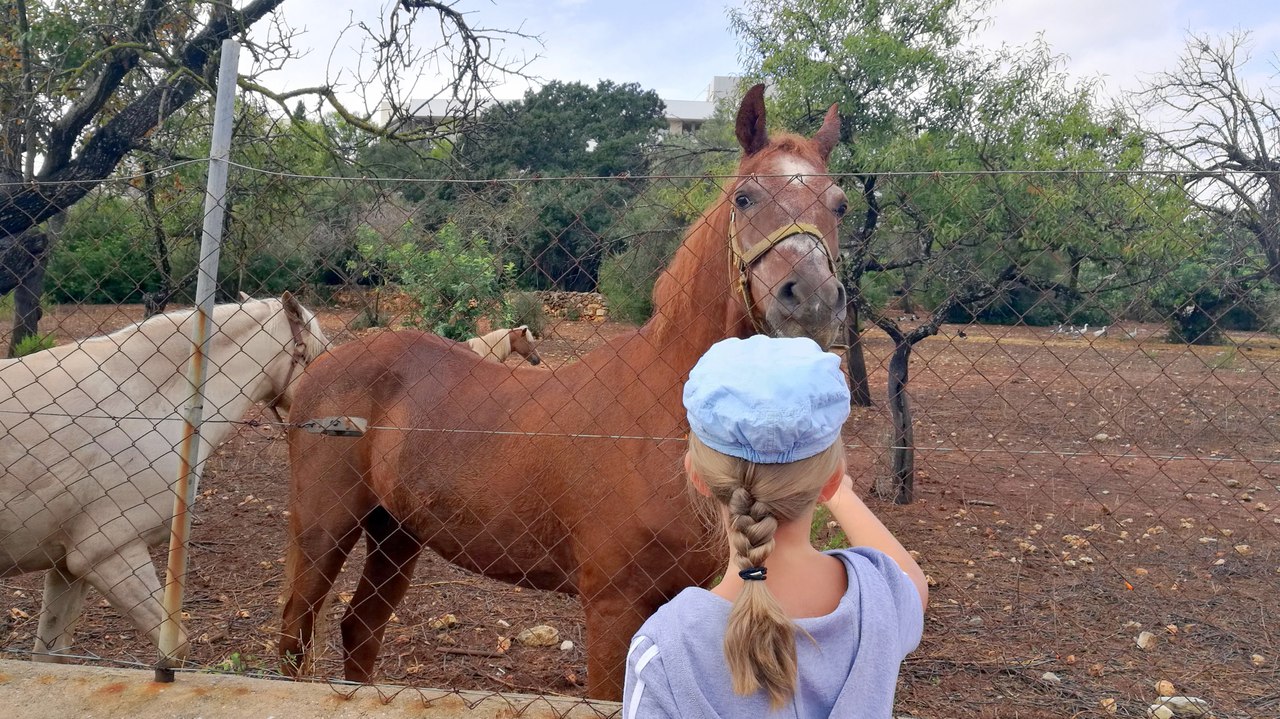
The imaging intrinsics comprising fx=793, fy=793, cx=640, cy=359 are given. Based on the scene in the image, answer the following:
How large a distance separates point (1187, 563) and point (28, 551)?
6762 millimetres

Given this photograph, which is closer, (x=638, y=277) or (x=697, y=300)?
(x=697, y=300)

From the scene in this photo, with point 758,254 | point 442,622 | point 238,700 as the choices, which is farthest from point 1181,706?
point 238,700

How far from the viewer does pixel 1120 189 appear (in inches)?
214

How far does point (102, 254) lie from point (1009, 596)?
6249 millimetres

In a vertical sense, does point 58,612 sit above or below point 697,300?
below

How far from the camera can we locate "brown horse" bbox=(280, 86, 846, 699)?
2.69m

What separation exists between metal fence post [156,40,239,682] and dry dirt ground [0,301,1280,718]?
1.83ft

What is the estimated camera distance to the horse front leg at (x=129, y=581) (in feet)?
11.9

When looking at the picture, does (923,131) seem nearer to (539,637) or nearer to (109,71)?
(539,637)

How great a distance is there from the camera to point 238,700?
2.82 metres

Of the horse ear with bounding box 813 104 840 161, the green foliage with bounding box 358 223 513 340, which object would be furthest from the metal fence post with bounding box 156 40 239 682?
the green foliage with bounding box 358 223 513 340

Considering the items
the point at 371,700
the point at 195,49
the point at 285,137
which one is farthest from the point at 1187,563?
the point at 195,49

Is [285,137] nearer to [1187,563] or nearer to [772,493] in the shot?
[772,493]

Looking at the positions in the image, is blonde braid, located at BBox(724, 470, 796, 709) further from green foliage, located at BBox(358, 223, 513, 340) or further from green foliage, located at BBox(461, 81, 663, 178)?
green foliage, located at BBox(461, 81, 663, 178)
